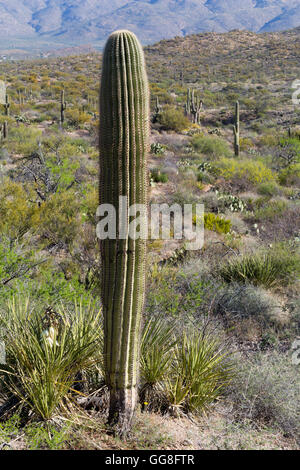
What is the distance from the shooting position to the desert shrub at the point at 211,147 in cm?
1917

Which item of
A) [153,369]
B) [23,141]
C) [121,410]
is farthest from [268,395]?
[23,141]

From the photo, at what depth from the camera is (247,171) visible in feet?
48.3

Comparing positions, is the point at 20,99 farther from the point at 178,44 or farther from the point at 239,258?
the point at 178,44

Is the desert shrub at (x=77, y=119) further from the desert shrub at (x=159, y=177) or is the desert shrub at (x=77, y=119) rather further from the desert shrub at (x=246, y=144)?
the desert shrub at (x=159, y=177)

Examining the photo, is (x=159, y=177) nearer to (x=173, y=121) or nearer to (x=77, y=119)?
(x=173, y=121)

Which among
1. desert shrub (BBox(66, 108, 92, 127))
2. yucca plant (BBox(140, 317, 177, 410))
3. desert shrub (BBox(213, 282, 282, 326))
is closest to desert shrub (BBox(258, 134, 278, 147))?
desert shrub (BBox(66, 108, 92, 127))

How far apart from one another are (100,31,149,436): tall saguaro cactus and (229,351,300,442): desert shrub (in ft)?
4.10

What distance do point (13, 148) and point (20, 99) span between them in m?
16.4

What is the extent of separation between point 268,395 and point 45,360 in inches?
87.2

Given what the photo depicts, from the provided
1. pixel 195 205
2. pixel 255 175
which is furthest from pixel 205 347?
pixel 255 175

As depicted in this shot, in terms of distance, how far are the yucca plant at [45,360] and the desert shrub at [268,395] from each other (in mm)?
1513

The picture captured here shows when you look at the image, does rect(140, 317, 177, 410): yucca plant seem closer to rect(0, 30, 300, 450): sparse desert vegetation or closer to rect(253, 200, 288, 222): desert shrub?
rect(0, 30, 300, 450): sparse desert vegetation

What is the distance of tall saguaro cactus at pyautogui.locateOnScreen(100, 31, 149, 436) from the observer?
3107 mm
